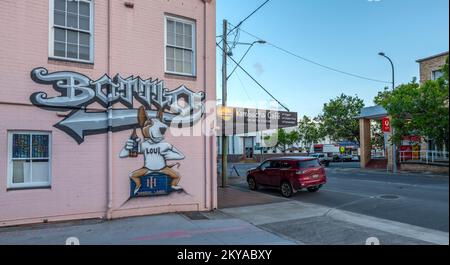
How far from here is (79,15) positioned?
9109mm

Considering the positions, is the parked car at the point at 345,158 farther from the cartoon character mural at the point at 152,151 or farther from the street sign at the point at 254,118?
the cartoon character mural at the point at 152,151

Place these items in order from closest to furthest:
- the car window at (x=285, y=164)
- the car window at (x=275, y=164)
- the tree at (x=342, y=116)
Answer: the car window at (x=285, y=164) < the car window at (x=275, y=164) < the tree at (x=342, y=116)

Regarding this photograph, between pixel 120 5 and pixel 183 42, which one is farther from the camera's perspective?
pixel 183 42

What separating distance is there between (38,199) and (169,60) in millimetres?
5107

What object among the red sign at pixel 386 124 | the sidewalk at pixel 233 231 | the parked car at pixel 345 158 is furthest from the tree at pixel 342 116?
the sidewalk at pixel 233 231

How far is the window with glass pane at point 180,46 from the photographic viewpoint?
10328mm

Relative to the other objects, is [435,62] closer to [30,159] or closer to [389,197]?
[30,159]

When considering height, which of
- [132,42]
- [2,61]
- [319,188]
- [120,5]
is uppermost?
[120,5]

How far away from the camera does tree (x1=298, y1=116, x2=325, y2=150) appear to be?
60906 mm

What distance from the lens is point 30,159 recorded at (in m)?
8.41

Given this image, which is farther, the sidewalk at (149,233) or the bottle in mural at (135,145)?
the bottle in mural at (135,145)

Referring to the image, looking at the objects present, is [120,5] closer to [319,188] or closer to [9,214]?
[9,214]
